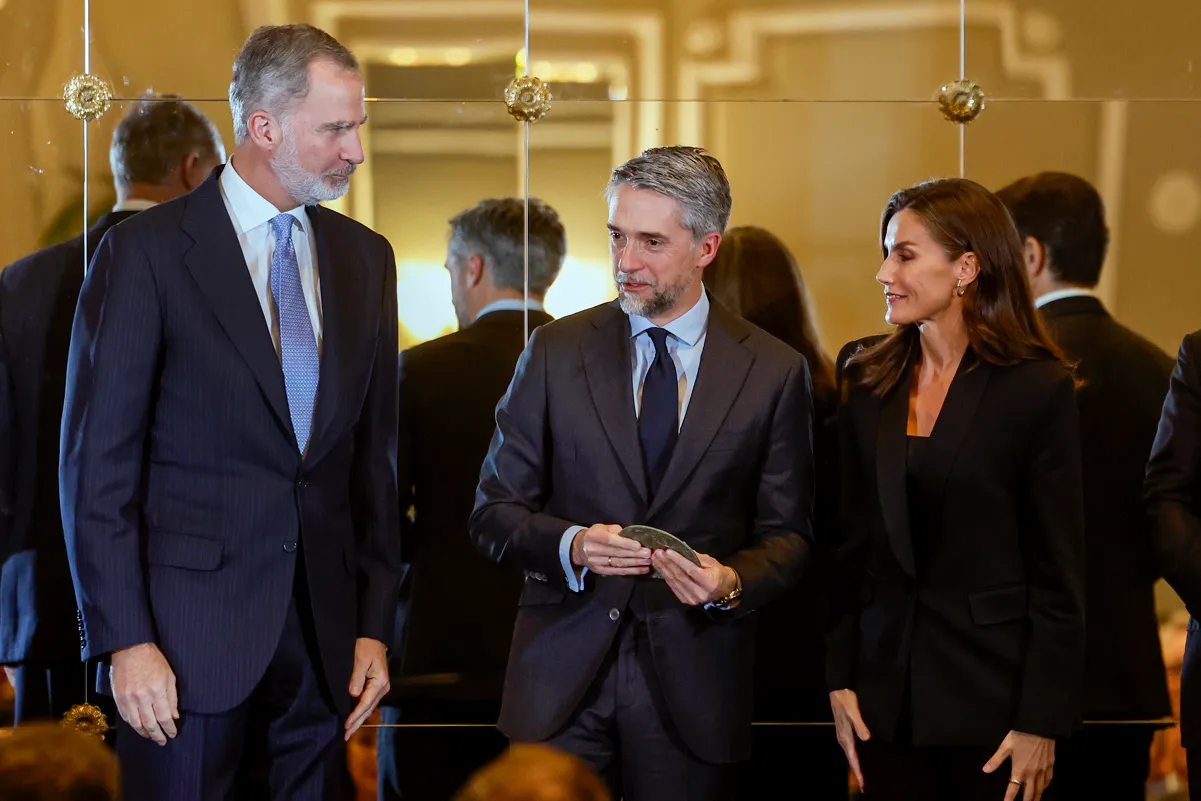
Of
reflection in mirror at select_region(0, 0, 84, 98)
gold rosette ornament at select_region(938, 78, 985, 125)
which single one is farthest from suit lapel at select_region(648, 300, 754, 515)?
reflection in mirror at select_region(0, 0, 84, 98)

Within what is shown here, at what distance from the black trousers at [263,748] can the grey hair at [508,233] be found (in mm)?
1366

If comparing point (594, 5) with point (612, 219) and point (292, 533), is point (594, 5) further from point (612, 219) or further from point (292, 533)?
point (292, 533)

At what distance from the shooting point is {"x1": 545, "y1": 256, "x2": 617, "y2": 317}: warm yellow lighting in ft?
12.0

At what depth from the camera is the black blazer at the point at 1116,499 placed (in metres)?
3.67

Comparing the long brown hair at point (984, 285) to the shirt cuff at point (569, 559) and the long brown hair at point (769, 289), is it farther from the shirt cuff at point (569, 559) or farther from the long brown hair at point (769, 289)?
the shirt cuff at point (569, 559)

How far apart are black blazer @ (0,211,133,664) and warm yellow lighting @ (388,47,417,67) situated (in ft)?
2.74

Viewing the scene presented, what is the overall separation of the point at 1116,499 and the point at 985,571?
1.05 m

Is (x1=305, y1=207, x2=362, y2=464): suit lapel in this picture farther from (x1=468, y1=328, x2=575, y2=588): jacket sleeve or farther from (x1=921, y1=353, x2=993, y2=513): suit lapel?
(x1=921, y1=353, x2=993, y2=513): suit lapel

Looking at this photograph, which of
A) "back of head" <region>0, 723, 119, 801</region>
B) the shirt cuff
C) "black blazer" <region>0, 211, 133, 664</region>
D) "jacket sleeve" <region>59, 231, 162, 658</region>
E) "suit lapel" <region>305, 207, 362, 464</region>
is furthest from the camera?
"black blazer" <region>0, 211, 133, 664</region>

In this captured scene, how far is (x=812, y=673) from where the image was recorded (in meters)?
3.70

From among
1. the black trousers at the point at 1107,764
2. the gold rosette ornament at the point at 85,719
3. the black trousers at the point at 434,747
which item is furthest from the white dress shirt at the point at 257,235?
the black trousers at the point at 1107,764

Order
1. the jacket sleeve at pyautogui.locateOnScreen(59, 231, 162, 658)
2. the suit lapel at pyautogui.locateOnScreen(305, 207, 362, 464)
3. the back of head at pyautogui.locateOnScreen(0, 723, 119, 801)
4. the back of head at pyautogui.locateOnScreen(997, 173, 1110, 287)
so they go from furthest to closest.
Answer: the back of head at pyautogui.locateOnScreen(997, 173, 1110, 287), the suit lapel at pyautogui.locateOnScreen(305, 207, 362, 464), the jacket sleeve at pyautogui.locateOnScreen(59, 231, 162, 658), the back of head at pyautogui.locateOnScreen(0, 723, 119, 801)

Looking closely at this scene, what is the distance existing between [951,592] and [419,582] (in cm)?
151

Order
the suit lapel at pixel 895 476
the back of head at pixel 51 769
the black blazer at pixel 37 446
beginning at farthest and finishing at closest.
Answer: the black blazer at pixel 37 446
the suit lapel at pixel 895 476
the back of head at pixel 51 769
